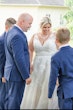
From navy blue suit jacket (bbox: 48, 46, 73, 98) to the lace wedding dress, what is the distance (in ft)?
3.13

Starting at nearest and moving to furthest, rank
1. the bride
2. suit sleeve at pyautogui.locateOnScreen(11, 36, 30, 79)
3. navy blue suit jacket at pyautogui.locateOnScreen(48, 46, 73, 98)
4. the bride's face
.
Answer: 1. navy blue suit jacket at pyautogui.locateOnScreen(48, 46, 73, 98)
2. suit sleeve at pyautogui.locateOnScreen(11, 36, 30, 79)
3. the bride's face
4. the bride

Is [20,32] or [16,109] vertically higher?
[20,32]

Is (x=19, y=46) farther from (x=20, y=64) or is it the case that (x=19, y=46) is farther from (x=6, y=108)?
(x=6, y=108)

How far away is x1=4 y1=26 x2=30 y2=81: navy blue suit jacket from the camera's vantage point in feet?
10.7

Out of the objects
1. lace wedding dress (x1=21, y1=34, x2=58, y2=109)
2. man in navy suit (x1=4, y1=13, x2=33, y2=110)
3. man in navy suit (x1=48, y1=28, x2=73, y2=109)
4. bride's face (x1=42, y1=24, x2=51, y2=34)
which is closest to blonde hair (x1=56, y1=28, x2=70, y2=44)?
man in navy suit (x1=48, y1=28, x2=73, y2=109)

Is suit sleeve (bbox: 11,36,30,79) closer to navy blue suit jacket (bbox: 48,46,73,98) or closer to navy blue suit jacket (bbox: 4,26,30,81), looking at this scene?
navy blue suit jacket (bbox: 4,26,30,81)

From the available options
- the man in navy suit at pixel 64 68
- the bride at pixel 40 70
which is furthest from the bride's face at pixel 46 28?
the man in navy suit at pixel 64 68

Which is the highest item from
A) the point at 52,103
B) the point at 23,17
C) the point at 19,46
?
the point at 23,17

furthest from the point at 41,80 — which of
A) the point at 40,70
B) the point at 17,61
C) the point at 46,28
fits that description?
the point at 17,61

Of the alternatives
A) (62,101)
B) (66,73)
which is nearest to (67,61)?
(66,73)

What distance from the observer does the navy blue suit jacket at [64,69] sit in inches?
117

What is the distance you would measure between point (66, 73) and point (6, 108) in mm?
895

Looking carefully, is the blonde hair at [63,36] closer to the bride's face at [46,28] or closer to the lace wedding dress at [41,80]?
the bride's face at [46,28]

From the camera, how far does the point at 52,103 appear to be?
4.02m
